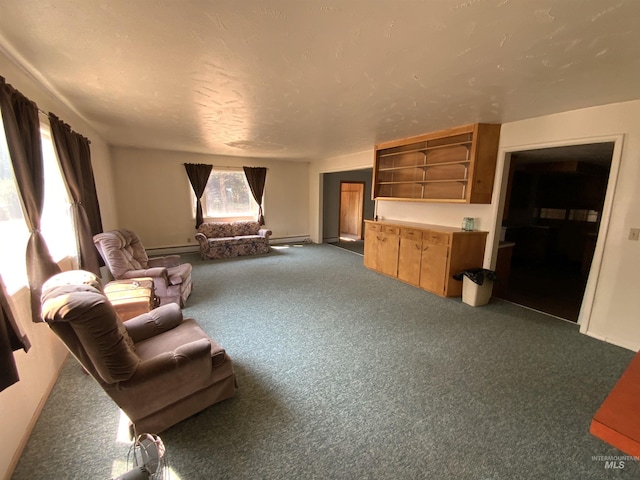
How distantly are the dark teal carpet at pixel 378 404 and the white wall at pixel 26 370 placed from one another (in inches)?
3.4

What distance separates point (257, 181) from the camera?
681 centimetres

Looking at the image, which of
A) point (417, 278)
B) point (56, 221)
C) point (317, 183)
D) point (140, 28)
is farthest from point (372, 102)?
point (317, 183)

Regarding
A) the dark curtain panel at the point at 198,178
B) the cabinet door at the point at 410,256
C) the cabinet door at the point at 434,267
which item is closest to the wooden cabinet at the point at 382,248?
the cabinet door at the point at 410,256

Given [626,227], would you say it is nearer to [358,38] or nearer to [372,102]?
[372,102]

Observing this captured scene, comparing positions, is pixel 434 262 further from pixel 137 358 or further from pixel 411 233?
pixel 137 358

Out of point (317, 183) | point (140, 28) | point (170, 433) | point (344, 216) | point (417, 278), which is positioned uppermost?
point (140, 28)

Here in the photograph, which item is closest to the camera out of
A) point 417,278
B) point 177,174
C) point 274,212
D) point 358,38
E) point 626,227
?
point 358,38

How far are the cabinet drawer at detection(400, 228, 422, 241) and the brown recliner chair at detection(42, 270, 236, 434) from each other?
10.7 ft

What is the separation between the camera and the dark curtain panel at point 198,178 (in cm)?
611

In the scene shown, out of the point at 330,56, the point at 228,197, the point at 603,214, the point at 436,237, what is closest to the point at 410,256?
the point at 436,237

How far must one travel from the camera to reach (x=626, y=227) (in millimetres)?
2576

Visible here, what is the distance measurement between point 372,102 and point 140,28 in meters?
1.92

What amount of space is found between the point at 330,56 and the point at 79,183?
→ 119 inches

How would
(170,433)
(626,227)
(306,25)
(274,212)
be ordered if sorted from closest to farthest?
(306,25) → (170,433) → (626,227) → (274,212)
